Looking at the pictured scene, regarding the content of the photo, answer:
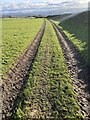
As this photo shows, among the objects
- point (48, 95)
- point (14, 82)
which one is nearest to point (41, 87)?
point (48, 95)

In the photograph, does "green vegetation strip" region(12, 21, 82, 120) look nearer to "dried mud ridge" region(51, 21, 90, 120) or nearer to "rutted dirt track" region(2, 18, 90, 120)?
"rutted dirt track" region(2, 18, 90, 120)

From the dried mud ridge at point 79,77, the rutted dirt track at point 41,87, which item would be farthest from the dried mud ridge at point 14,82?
the dried mud ridge at point 79,77

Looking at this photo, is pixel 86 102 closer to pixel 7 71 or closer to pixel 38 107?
pixel 38 107

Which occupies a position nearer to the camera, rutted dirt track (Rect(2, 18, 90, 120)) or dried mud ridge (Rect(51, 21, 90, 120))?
rutted dirt track (Rect(2, 18, 90, 120))

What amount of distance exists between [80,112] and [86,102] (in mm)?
1428

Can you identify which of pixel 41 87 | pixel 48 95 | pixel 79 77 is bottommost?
pixel 48 95

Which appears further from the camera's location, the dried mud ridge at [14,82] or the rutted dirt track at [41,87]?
the dried mud ridge at [14,82]

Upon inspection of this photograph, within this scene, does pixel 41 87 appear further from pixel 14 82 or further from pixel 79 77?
pixel 79 77

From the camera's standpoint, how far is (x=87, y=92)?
17.1m

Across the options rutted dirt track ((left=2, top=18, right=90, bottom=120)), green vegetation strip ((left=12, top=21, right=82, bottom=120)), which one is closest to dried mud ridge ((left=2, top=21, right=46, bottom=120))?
rutted dirt track ((left=2, top=18, right=90, bottom=120))

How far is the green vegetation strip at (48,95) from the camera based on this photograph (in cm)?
1422

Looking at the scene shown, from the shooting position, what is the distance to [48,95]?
1645 centimetres

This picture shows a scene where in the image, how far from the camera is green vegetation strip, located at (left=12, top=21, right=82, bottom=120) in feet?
46.6

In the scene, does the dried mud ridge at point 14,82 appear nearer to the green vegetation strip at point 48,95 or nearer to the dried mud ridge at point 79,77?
the green vegetation strip at point 48,95
